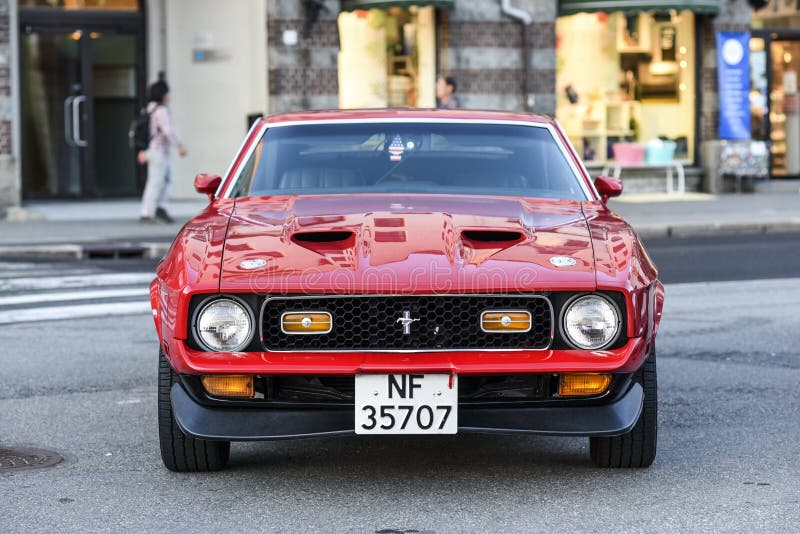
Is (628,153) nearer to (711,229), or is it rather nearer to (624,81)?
(624,81)

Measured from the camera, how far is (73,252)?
17.1m

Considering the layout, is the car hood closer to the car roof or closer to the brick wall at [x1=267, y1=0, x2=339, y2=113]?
the car roof

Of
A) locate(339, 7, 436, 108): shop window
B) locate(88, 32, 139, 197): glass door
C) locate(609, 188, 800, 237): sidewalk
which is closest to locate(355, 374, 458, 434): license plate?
locate(609, 188, 800, 237): sidewalk

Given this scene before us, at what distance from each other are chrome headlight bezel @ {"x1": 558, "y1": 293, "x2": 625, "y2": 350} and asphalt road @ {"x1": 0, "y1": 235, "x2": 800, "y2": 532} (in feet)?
1.89

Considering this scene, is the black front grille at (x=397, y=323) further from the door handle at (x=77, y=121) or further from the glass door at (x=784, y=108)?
the glass door at (x=784, y=108)

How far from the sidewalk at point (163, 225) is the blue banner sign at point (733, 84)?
1.17 metres

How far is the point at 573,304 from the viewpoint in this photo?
5.61 m

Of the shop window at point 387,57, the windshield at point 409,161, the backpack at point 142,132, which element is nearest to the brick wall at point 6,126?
the backpack at point 142,132

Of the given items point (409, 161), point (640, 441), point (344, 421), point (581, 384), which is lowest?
point (640, 441)

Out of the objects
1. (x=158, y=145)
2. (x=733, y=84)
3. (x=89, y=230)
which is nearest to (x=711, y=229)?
(x=733, y=84)

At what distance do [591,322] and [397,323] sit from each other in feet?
2.34

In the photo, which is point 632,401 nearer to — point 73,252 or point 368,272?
point 368,272

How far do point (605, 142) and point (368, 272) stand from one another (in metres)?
19.8

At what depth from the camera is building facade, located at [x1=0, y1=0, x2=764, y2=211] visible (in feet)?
76.7
